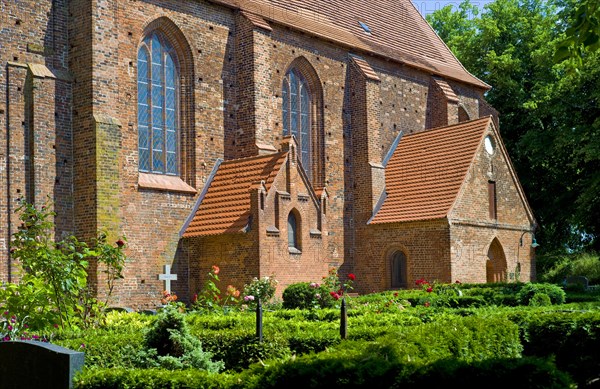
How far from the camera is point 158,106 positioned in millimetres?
23812

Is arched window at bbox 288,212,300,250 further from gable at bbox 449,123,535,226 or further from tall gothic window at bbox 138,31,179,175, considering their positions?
gable at bbox 449,123,535,226

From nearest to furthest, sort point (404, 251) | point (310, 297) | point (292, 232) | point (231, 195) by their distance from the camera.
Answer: point (310, 297) → point (231, 195) → point (292, 232) → point (404, 251)

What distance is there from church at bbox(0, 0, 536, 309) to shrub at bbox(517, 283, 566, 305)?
6686 mm

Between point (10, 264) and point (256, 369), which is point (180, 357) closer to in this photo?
point (256, 369)

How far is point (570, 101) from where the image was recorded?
3544 cm

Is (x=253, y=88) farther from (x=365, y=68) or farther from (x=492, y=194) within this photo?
(x=492, y=194)

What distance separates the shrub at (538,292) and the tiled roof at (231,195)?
7.56m

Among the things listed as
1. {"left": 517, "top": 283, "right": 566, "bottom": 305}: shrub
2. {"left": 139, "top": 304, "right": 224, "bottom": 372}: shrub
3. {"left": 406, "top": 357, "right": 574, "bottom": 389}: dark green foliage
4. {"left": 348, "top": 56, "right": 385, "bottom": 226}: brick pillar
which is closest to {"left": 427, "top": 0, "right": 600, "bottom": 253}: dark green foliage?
{"left": 348, "top": 56, "right": 385, "bottom": 226}: brick pillar

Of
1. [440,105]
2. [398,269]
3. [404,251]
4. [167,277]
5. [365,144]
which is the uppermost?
[440,105]

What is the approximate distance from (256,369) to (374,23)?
27150 millimetres

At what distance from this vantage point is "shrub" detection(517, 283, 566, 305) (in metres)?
19.3

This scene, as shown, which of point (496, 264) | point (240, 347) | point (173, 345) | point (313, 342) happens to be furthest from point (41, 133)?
point (496, 264)

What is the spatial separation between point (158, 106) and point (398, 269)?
10209 millimetres

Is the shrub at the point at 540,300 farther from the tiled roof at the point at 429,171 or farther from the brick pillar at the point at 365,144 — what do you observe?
the brick pillar at the point at 365,144
